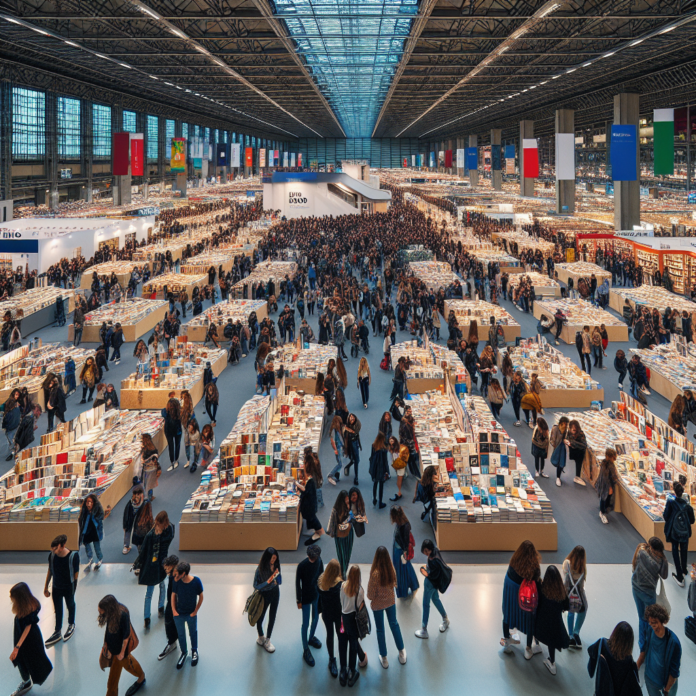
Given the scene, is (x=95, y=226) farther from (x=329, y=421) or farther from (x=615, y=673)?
(x=615, y=673)

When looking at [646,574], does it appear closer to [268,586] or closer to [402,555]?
[402,555]

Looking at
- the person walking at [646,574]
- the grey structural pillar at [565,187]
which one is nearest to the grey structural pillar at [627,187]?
the grey structural pillar at [565,187]

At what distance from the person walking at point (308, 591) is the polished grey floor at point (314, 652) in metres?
0.17

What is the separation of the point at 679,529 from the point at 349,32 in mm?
25482

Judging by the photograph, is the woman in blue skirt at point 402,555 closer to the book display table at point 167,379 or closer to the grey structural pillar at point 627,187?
the book display table at point 167,379

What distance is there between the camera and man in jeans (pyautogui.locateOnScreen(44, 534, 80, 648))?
6121mm

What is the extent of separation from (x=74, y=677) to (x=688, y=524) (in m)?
5.90

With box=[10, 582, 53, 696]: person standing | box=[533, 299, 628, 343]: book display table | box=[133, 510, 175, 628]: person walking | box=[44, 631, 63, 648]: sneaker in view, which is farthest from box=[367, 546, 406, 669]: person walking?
box=[533, 299, 628, 343]: book display table

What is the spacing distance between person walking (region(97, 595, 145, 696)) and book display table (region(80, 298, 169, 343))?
50.1 ft

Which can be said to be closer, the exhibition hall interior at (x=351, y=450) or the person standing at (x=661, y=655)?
the person standing at (x=661, y=655)

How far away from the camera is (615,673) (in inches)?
184

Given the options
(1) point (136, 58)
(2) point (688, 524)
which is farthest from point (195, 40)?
(2) point (688, 524)

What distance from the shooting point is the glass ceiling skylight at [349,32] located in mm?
22922

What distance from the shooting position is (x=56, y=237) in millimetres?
29109
